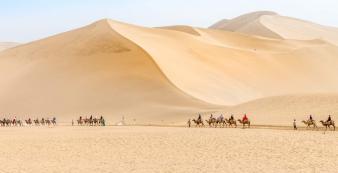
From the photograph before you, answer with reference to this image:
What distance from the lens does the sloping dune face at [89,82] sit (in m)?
54.8

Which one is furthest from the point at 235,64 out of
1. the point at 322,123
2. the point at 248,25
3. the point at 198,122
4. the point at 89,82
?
the point at 248,25

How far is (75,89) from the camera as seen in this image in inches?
2511

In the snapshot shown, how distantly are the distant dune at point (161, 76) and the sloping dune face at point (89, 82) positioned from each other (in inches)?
4.4

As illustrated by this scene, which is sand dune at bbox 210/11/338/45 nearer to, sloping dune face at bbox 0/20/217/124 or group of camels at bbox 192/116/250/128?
sloping dune face at bbox 0/20/217/124

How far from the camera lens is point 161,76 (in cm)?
6200

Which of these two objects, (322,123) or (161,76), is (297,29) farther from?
(322,123)

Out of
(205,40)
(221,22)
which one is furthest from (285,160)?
(221,22)

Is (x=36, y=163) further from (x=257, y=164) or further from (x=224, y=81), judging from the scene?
(x=224, y=81)

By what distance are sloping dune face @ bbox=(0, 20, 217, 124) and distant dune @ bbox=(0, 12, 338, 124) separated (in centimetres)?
11

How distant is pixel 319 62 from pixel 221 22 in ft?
253

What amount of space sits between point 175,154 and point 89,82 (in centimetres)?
4383

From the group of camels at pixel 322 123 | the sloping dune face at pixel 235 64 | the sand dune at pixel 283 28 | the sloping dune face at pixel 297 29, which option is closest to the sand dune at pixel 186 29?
the sloping dune face at pixel 235 64

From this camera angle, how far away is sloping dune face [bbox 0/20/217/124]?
54.8 metres

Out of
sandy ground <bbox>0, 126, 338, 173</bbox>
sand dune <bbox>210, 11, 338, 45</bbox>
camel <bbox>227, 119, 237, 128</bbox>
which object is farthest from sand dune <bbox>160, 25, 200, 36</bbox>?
sandy ground <bbox>0, 126, 338, 173</bbox>
